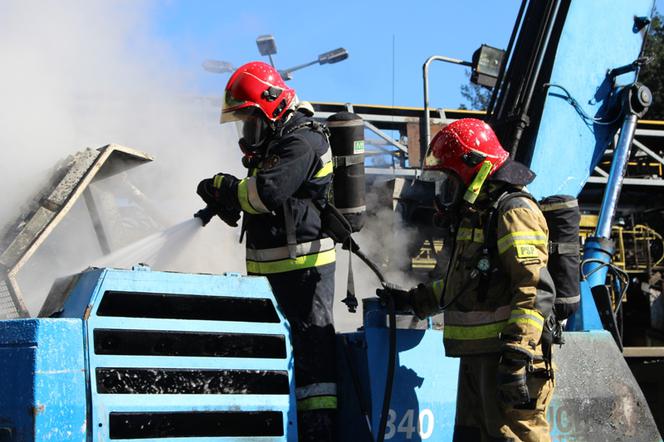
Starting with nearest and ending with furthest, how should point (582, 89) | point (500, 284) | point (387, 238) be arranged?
point (500, 284)
point (582, 89)
point (387, 238)

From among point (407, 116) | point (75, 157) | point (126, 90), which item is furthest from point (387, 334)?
point (407, 116)

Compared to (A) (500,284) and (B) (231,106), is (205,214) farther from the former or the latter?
(A) (500,284)

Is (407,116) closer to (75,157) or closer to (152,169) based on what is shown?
(152,169)

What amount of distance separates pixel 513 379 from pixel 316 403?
84 cm

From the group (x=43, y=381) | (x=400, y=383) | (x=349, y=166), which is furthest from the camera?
(x=349, y=166)

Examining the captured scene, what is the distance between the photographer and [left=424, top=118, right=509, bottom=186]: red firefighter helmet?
3674 millimetres

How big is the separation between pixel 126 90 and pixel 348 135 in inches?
150

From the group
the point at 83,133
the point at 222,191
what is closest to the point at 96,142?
the point at 83,133

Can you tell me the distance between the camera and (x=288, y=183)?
139 inches

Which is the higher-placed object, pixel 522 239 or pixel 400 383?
pixel 522 239

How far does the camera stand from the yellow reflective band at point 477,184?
361cm

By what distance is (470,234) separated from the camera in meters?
3.67

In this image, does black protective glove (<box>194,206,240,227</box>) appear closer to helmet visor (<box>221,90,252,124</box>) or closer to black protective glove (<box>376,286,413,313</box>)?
helmet visor (<box>221,90,252,124</box>)

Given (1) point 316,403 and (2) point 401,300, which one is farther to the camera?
(2) point 401,300
